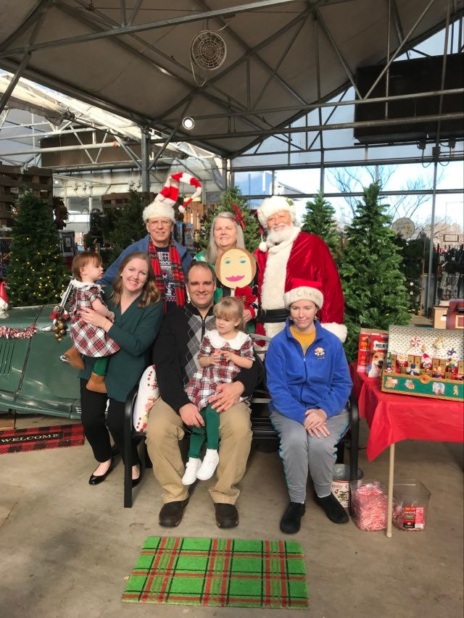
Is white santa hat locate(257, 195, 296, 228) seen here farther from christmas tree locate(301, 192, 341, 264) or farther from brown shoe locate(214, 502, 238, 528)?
christmas tree locate(301, 192, 341, 264)

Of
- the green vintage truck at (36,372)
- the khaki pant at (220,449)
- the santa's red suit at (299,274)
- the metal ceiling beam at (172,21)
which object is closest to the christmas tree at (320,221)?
the metal ceiling beam at (172,21)

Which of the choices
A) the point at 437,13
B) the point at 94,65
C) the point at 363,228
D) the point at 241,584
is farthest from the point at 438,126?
the point at 241,584

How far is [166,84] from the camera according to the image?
7.50 m

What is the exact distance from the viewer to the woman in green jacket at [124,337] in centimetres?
263

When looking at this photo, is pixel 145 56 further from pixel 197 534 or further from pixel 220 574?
pixel 220 574

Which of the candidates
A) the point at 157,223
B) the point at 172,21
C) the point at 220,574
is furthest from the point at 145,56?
the point at 220,574

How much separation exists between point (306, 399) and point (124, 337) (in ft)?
3.38

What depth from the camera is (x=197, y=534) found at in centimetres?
239

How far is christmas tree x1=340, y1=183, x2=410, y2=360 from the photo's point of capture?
3.38 m

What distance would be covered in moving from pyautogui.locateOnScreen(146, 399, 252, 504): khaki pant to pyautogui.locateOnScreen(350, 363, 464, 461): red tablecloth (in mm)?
649

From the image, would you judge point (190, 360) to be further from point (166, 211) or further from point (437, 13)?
point (437, 13)

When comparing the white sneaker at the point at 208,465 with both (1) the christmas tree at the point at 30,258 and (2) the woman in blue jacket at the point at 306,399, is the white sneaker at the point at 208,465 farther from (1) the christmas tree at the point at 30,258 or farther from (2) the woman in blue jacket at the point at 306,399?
(1) the christmas tree at the point at 30,258

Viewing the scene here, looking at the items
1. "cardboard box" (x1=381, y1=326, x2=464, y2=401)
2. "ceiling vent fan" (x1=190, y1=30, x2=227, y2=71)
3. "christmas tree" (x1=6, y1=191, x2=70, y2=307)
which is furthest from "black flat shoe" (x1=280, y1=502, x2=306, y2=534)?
"ceiling vent fan" (x1=190, y1=30, x2=227, y2=71)

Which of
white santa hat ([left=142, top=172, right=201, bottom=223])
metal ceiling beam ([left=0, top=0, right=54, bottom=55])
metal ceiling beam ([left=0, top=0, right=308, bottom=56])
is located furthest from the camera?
metal ceiling beam ([left=0, top=0, right=54, bottom=55])
